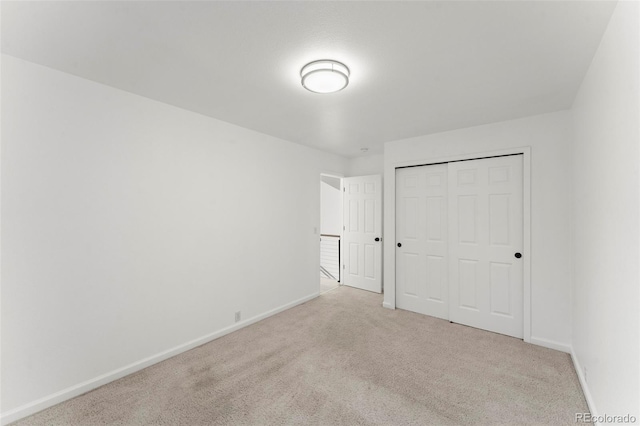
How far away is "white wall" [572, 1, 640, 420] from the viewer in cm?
123

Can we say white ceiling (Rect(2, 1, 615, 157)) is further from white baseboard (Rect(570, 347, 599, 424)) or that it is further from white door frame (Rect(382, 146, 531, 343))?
white baseboard (Rect(570, 347, 599, 424))

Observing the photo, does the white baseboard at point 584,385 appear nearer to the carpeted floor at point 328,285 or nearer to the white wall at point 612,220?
the white wall at point 612,220

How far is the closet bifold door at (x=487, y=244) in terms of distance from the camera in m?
3.08

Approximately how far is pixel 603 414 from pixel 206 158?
3.68 metres

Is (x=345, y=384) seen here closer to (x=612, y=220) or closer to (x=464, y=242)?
(x=612, y=220)

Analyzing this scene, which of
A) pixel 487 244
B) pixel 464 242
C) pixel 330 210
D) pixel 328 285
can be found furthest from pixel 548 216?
pixel 330 210

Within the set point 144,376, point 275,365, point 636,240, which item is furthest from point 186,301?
point 636,240

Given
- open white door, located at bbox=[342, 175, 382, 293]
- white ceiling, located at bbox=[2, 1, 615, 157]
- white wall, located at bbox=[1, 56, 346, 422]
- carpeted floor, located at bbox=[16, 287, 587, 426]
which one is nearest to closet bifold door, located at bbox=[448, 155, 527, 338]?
carpeted floor, located at bbox=[16, 287, 587, 426]

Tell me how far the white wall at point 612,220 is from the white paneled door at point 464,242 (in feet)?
2.77

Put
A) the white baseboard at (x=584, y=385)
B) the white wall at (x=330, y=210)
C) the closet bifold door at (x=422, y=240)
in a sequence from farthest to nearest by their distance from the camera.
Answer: the white wall at (x=330, y=210) → the closet bifold door at (x=422, y=240) → the white baseboard at (x=584, y=385)

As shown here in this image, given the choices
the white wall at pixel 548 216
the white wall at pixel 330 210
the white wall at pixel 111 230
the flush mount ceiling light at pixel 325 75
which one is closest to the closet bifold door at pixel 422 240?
the white wall at pixel 548 216

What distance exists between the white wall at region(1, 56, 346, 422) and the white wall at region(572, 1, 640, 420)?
314 cm

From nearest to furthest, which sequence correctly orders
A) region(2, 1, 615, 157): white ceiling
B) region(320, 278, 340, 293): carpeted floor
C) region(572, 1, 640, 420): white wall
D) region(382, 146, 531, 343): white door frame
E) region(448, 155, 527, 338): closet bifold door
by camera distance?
1. region(572, 1, 640, 420): white wall
2. region(2, 1, 615, 157): white ceiling
3. region(382, 146, 531, 343): white door frame
4. region(448, 155, 527, 338): closet bifold door
5. region(320, 278, 340, 293): carpeted floor

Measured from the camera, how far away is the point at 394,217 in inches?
158
